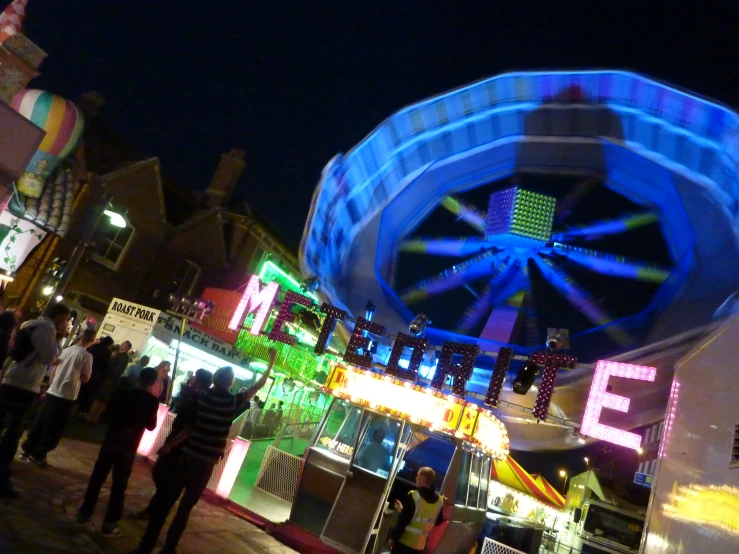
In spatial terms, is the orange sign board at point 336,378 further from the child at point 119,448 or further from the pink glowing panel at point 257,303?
the pink glowing panel at point 257,303

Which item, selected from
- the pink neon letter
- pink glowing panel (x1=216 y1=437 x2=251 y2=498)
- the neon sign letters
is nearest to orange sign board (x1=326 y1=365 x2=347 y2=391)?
pink glowing panel (x1=216 y1=437 x2=251 y2=498)

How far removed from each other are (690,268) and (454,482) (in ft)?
Result: 29.3

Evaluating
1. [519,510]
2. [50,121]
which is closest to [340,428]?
[50,121]

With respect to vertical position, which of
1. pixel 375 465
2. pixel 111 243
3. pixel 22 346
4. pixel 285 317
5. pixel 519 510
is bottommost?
pixel 519 510

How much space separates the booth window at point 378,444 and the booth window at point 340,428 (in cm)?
33

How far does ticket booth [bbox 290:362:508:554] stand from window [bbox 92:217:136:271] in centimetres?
1352

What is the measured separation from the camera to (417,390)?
24.0 feet

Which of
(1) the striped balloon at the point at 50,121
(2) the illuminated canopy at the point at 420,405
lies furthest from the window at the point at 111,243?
(2) the illuminated canopy at the point at 420,405

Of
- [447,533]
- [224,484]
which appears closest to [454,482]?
[447,533]

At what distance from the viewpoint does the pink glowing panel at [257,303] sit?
12422 mm

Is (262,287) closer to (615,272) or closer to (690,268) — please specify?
(615,272)

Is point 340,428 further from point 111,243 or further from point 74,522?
point 111,243

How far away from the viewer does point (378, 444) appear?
7.07 meters

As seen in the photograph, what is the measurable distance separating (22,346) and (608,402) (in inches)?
336
